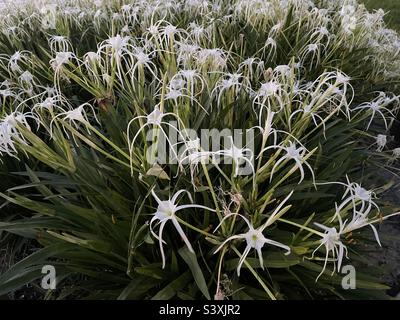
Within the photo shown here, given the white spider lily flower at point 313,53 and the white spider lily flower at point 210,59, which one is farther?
the white spider lily flower at point 313,53

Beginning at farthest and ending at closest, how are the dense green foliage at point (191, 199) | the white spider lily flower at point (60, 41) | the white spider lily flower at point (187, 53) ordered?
the white spider lily flower at point (60, 41) → the white spider lily flower at point (187, 53) → the dense green foliage at point (191, 199)

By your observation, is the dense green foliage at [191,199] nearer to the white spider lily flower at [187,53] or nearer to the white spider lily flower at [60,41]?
the white spider lily flower at [187,53]

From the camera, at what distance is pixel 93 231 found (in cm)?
128

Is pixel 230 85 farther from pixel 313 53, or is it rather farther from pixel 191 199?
pixel 313 53

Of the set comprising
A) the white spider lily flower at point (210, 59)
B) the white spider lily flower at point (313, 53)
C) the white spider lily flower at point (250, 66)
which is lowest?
the white spider lily flower at point (313, 53)

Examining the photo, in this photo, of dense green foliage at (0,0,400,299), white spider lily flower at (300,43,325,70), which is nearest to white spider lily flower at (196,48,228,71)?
dense green foliage at (0,0,400,299)

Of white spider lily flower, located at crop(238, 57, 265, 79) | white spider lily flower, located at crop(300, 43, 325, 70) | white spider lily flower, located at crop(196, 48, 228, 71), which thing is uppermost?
white spider lily flower, located at crop(196, 48, 228, 71)

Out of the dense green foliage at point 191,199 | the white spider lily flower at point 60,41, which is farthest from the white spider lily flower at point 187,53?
the white spider lily flower at point 60,41

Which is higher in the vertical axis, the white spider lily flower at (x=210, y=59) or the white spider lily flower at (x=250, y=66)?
the white spider lily flower at (x=210, y=59)

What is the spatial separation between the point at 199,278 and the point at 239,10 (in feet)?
6.03

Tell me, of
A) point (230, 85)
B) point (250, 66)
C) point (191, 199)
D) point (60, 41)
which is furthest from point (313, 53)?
point (191, 199)

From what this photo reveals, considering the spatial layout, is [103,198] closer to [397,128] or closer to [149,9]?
[149,9]

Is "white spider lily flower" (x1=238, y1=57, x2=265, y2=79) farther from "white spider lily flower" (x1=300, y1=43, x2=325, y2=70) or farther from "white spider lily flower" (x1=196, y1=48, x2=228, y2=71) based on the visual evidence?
"white spider lily flower" (x1=300, y1=43, x2=325, y2=70)
